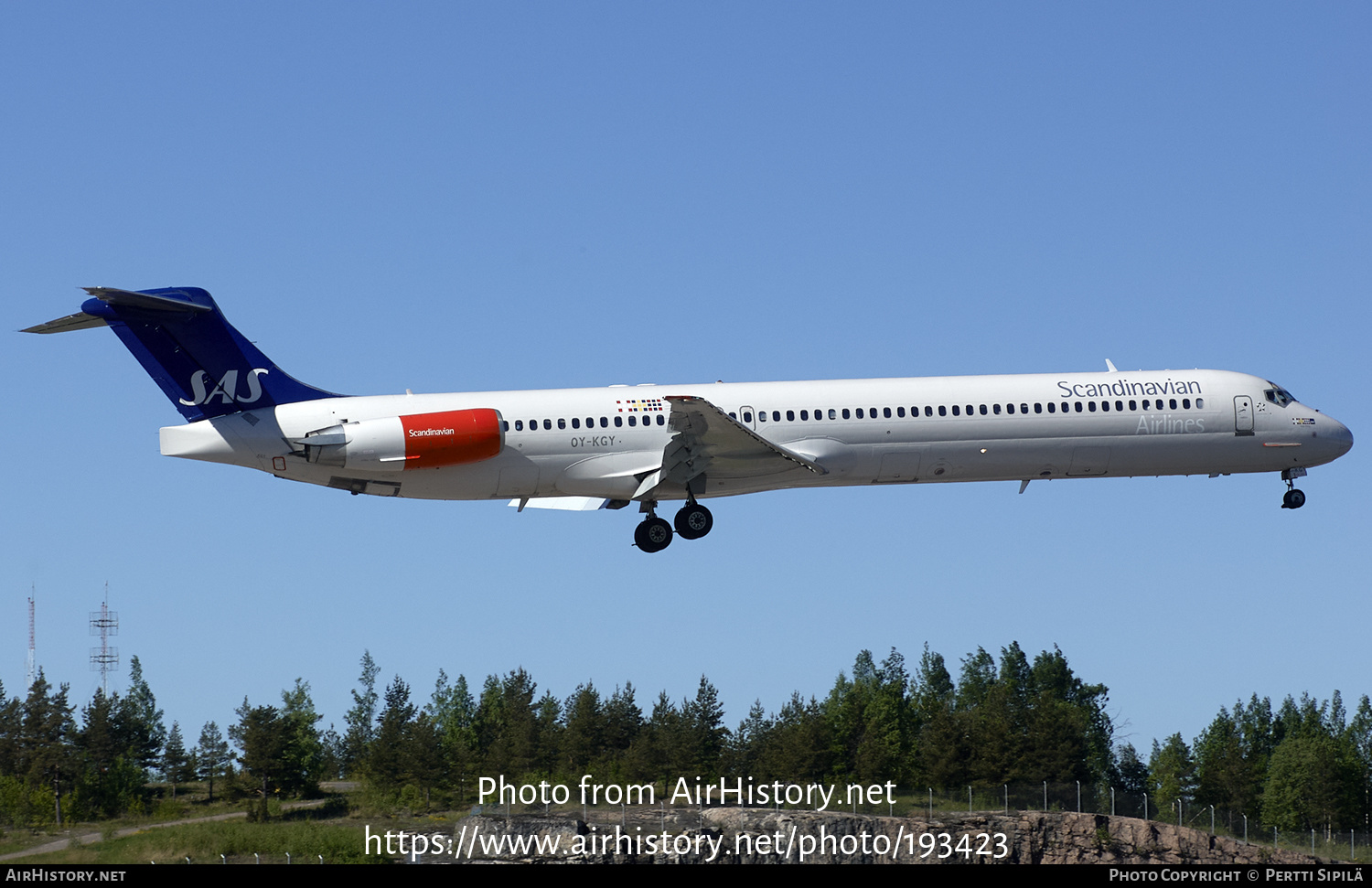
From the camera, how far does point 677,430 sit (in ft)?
109

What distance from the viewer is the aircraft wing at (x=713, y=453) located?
3278 cm

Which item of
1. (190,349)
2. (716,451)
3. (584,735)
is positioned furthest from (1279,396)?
(190,349)

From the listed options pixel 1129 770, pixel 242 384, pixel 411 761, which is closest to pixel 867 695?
pixel 1129 770

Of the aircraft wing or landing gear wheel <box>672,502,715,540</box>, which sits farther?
landing gear wheel <box>672,502,715,540</box>

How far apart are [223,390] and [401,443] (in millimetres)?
4089

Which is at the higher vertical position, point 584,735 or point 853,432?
point 853,432

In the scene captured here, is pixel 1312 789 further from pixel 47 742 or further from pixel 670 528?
pixel 47 742

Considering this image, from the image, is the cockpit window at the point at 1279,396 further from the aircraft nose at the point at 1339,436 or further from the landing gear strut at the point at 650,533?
the landing gear strut at the point at 650,533

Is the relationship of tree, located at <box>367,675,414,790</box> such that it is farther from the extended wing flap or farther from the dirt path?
the extended wing flap

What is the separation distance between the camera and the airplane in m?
32.2

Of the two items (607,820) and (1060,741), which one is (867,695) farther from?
(607,820)

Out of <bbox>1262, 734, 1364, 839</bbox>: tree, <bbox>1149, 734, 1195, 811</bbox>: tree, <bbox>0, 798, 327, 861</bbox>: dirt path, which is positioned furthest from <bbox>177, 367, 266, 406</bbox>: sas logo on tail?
<bbox>1149, 734, 1195, 811</bbox>: tree

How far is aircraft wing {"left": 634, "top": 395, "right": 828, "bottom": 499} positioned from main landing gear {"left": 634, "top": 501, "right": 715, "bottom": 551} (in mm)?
800
